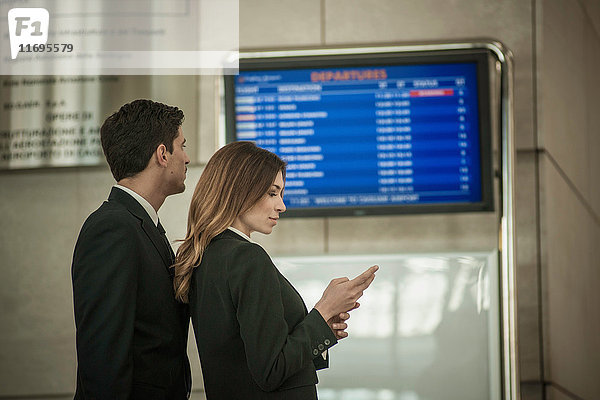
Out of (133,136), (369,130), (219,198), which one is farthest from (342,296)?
(369,130)

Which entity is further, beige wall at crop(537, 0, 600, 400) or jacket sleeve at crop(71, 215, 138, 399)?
beige wall at crop(537, 0, 600, 400)

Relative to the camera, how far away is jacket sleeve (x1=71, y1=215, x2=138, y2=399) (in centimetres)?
165

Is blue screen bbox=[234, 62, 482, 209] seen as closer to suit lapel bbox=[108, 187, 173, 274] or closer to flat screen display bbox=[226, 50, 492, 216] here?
flat screen display bbox=[226, 50, 492, 216]

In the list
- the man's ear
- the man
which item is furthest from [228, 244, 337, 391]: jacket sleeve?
the man's ear

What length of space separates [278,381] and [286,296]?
0.19 meters

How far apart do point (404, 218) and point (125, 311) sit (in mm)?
1438

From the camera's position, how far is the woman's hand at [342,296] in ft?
5.64

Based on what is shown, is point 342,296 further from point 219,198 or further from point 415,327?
point 415,327

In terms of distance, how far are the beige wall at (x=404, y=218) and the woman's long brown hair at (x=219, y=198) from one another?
1.17 metres

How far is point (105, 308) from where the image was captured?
166 centimetres

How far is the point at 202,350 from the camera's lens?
68.4 inches

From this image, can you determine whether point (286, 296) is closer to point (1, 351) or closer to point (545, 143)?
point (545, 143)

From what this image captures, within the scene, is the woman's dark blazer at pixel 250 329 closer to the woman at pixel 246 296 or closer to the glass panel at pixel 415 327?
the woman at pixel 246 296

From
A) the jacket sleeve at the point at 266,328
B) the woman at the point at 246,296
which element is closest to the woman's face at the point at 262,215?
the woman at the point at 246,296
